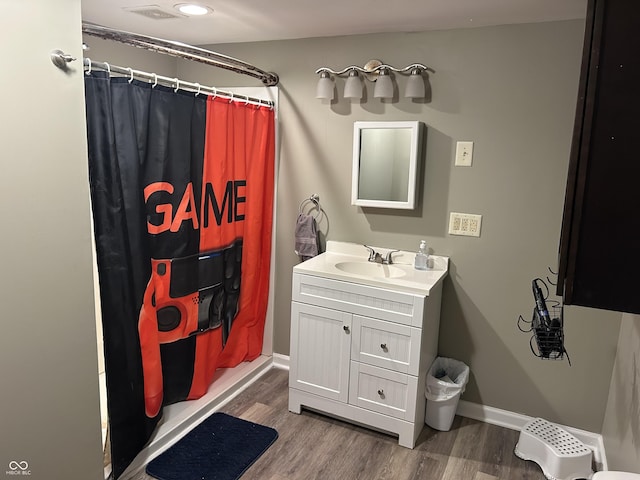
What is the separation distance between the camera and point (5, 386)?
1478 millimetres

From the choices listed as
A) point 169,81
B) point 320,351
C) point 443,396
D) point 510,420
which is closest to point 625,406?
point 510,420

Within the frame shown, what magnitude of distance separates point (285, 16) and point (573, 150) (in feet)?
5.60

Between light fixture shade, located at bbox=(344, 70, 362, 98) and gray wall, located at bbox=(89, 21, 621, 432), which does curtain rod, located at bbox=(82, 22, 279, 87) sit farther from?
light fixture shade, located at bbox=(344, 70, 362, 98)

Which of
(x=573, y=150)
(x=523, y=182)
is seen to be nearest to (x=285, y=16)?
(x=523, y=182)

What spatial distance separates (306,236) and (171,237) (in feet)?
3.06

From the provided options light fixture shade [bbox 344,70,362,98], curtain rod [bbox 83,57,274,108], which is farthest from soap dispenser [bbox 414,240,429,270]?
curtain rod [bbox 83,57,274,108]

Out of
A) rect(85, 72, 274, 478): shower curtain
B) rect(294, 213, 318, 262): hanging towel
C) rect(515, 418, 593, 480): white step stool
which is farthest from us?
rect(294, 213, 318, 262): hanging towel


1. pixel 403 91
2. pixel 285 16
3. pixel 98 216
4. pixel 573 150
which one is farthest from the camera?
pixel 403 91

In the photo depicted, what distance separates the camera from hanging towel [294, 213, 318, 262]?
3021 mm

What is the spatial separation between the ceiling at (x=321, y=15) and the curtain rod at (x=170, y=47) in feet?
0.65

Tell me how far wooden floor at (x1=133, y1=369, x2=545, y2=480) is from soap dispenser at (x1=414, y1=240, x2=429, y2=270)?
3.01 ft

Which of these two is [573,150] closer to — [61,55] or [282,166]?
[61,55]

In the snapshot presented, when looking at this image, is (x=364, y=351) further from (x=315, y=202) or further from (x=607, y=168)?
(x=607, y=168)

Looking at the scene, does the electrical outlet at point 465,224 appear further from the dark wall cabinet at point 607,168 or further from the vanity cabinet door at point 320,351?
the dark wall cabinet at point 607,168
